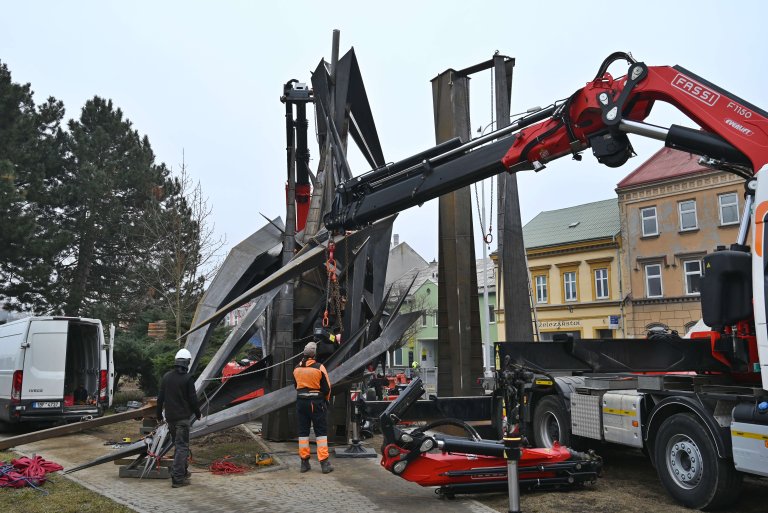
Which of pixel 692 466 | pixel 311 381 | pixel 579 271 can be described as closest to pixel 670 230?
pixel 579 271

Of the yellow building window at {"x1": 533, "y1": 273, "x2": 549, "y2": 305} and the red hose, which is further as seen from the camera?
the yellow building window at {"x1": 533, "y1": 273, "x2": 549, "y2": 305}

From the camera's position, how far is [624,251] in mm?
39125

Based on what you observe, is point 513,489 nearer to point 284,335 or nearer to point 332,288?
point 332,288

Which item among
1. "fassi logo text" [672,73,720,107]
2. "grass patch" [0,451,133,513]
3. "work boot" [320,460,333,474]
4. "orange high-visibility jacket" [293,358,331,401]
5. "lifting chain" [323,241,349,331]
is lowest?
"grass patch" [0,451,133,513]

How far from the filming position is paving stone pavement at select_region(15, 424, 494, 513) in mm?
7543

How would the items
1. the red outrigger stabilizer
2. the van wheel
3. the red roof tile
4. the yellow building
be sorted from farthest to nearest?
the yellow building < the red roof tile < the van wheel < the red outrigger stabilizer

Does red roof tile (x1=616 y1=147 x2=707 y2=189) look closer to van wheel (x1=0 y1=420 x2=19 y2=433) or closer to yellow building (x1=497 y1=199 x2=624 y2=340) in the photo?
yellow building (x1=497 y1=199 x2=624 y2=340)

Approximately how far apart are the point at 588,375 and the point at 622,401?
1.52 meters

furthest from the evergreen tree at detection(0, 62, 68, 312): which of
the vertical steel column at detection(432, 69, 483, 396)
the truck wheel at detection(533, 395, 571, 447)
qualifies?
the truck wheel at detection(533, 395, 571, 447)

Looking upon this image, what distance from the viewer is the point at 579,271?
41438mm

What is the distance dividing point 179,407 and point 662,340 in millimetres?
7116

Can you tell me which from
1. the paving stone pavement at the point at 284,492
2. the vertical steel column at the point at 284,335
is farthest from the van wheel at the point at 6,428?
the vertical steel column at the point at 284,335

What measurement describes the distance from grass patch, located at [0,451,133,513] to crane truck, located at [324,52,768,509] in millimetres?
3254

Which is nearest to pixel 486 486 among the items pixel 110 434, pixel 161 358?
pixel 110 434
